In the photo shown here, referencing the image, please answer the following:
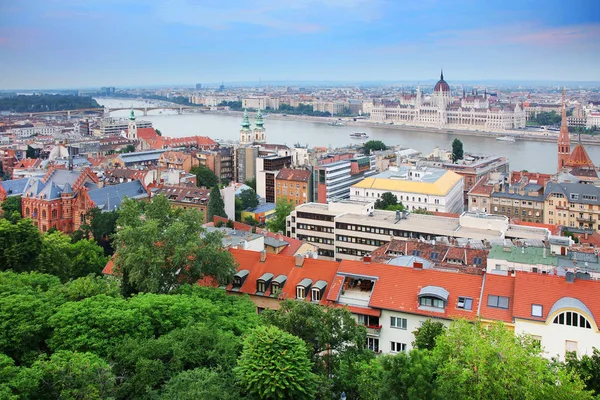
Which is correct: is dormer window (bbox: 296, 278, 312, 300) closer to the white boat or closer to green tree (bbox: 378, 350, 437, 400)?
green tree (bbox: 378, 350, 437, 400)

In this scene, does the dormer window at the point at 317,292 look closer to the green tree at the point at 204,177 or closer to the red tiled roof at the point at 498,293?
the red tiled roof at the point at 498,293

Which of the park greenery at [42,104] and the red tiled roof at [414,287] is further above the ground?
the park greenery at [42,104]

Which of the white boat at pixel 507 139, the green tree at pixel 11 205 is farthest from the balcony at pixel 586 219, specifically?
the white boat at pixel 507 139

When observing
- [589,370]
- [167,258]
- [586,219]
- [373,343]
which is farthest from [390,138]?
[589,370]

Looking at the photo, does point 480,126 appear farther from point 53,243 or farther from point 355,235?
point 53,243

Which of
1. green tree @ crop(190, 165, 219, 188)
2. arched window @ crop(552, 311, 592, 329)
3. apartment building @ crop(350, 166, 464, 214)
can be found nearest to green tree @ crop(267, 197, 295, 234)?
apartment building @ crop(350, 166, 464, 214)

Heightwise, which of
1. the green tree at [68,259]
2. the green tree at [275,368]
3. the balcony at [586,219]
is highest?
the green tree at [275,368]
